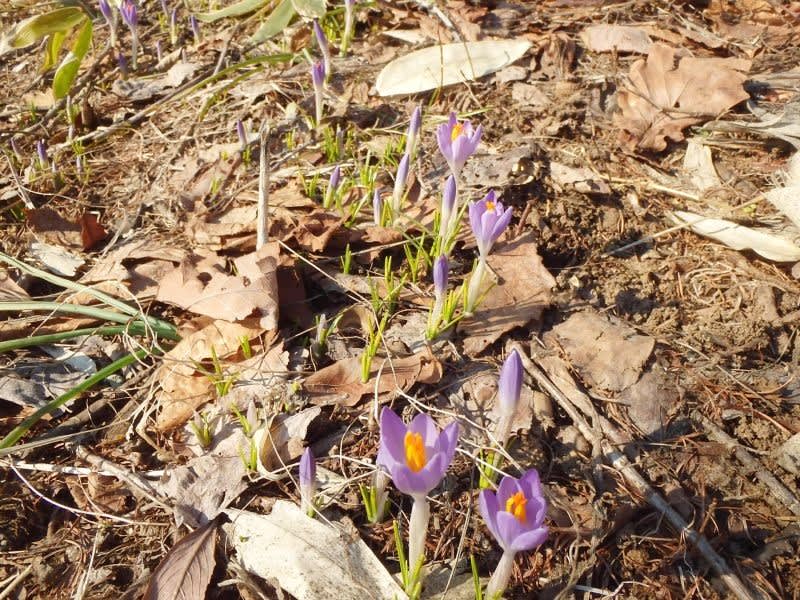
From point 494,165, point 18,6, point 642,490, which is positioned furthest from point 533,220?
point 18,6

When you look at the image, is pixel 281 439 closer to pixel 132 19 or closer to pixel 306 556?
pixel 306 556

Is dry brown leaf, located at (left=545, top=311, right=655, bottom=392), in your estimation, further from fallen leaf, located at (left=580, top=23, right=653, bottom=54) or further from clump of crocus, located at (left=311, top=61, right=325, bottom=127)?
fallen leaf, located at (left=580, top=23, right=653, bottom=54)

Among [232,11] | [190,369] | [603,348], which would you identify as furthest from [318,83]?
[603,348]

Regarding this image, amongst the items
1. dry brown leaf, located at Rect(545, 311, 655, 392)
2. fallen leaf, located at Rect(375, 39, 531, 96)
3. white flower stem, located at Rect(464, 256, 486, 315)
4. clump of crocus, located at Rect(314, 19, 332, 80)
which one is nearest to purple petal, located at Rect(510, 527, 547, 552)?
dry brown leaf, located at Rect(545, 311, 655, 392)

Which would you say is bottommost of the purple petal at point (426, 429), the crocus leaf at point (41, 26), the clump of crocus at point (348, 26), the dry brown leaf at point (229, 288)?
the dry brown leaf at point (229, 288)

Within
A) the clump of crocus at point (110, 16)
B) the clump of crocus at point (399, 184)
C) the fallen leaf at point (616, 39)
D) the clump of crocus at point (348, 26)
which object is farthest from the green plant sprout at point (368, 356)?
the clump of crocus at point (110, 16)

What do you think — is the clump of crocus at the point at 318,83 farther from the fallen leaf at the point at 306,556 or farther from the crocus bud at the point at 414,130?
the fallen leaf at the point at 306,556
